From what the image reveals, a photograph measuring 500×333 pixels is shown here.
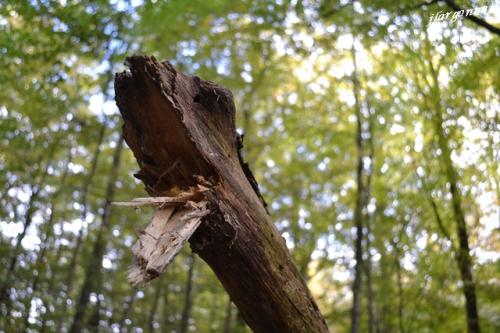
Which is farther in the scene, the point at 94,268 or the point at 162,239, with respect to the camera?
the point at 94,268

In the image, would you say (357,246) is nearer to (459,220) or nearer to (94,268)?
(459,220)

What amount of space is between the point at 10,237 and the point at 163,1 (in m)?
3.64

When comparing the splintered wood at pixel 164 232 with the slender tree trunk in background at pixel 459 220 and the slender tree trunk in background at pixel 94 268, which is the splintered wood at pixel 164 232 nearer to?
the slender tree trunk in background at pixel 459 220

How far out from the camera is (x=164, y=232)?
1.83m

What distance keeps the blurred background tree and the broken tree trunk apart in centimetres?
203

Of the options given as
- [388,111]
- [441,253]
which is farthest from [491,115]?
[388,111]

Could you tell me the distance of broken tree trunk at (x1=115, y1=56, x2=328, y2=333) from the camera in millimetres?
2016

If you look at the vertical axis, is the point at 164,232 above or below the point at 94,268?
below

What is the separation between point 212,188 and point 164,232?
0.30 metres

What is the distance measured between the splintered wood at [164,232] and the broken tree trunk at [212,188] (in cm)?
6

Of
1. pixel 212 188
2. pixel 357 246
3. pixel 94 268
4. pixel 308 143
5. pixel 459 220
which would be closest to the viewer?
pixel 212 188

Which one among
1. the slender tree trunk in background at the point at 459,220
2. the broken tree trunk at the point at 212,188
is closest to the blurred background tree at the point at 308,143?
the slender tree trunk in background at the point at 459,220

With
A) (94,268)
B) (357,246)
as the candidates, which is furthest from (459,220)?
(94,268)

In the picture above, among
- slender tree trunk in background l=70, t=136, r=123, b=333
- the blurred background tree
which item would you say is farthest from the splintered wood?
slender tree trunk in background l=70, t=136, r=123, b=333
